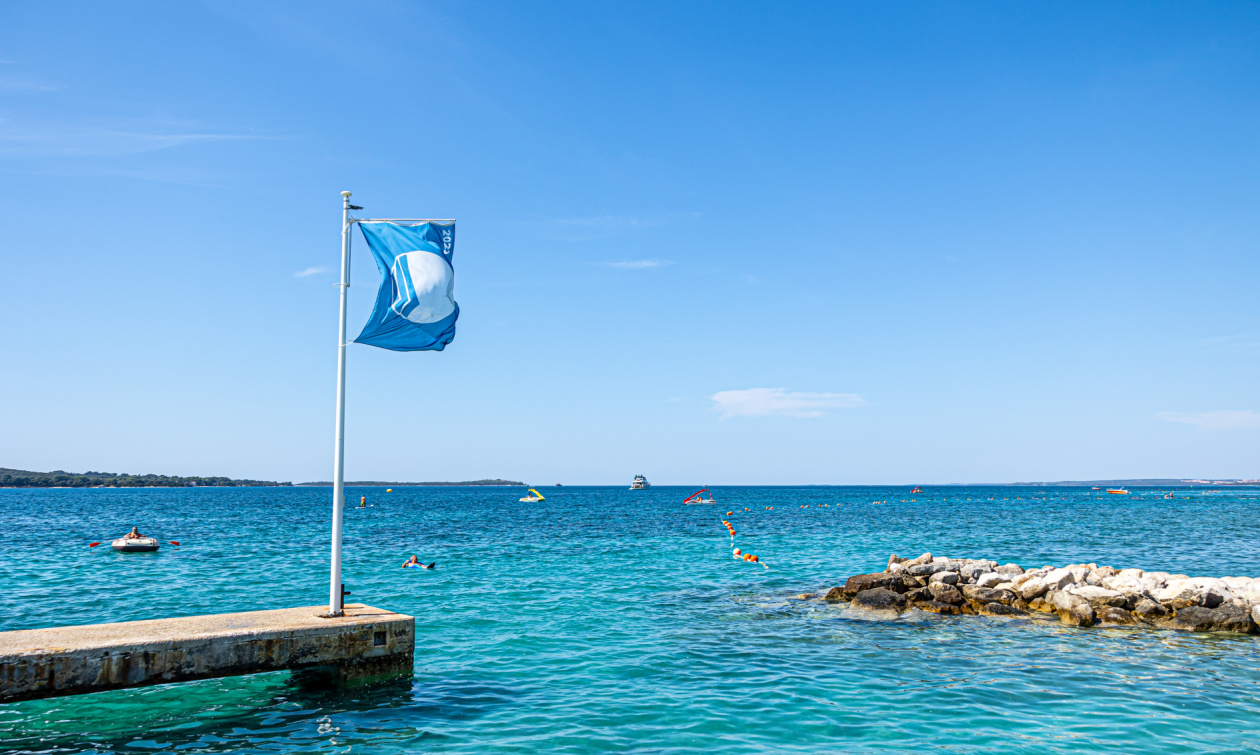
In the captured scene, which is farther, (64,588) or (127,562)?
(127,562)

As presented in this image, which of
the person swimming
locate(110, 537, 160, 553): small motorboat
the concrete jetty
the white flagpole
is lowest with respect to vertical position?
the person swimming

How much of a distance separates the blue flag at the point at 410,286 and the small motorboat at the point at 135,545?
1256 inches

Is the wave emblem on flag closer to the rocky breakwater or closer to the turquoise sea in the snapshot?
the turquoise sea

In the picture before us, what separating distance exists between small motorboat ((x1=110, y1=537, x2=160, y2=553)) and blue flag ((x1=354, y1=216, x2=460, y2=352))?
105ft

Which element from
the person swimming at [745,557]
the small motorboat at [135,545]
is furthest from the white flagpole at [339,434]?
the small motorboat at [135,545]

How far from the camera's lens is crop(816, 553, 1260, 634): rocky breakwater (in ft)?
65.0

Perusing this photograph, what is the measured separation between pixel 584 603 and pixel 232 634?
40.4 ft

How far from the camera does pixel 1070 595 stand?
68.9ft

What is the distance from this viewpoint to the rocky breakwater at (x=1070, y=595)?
65.0 ft

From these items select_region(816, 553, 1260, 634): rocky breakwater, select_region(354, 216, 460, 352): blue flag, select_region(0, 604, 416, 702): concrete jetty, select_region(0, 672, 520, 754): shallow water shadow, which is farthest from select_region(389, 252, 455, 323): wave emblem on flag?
select_region(816, 553, 1260, 634): rocky breakwater

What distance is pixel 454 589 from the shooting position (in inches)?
1004

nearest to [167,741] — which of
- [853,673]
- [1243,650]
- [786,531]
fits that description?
[853,673]

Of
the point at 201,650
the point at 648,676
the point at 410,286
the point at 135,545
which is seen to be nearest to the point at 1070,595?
the point at 648,676

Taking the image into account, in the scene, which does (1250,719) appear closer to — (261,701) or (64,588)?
(261,701)
